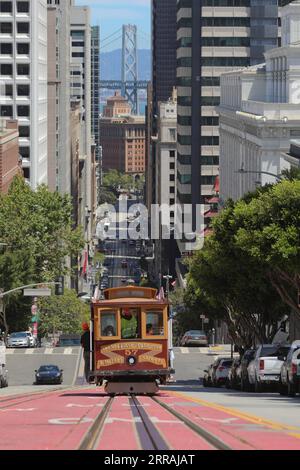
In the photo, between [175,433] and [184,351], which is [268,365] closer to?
[175,433]

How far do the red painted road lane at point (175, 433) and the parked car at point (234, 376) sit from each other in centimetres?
2436

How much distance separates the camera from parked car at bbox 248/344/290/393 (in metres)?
44.8

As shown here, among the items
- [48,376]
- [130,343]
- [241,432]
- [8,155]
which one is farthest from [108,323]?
[8,155]

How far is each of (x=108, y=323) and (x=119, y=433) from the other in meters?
19.4

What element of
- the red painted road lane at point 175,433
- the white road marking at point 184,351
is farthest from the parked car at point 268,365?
the white road marking at point 184,351

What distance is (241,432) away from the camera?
20.9 metres

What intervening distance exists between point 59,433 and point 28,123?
133508 mm

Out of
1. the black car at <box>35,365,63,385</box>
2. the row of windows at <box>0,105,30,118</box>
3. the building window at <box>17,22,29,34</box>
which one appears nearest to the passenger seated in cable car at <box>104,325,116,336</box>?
the black car at <box>35,365,63,385</box>

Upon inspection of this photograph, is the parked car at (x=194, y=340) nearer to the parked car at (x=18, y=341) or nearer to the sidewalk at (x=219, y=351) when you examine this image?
the sidewalk at (x=219, y=351)

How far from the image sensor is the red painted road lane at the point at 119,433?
1870cm

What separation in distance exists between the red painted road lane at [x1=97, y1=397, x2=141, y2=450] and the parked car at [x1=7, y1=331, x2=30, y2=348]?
7169 cm

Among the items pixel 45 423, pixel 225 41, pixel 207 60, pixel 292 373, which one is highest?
pixel 225 41

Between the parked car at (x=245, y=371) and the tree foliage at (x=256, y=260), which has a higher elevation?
the tree foliage at (x=256, y=260)

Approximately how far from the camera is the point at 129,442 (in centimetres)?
A: 1925
